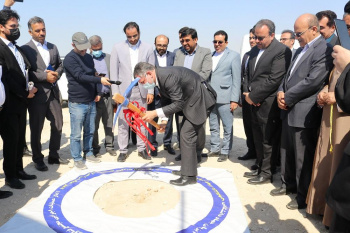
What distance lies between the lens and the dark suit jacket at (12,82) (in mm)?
3503

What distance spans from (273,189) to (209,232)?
1.40 metres

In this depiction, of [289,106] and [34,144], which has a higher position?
[289,106]

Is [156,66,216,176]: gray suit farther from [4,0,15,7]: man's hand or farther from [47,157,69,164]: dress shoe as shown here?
[4,0,15,7]: man's hand

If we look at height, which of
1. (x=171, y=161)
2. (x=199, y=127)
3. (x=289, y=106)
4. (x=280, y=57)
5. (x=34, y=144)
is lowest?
(x=171, y=161)

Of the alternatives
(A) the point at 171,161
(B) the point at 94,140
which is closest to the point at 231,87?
(A) the point at 171,161

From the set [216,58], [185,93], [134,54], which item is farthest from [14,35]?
[216,58]

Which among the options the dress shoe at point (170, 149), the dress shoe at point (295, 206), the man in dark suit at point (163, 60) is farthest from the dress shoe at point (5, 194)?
the dress shoe at point (295, 206)

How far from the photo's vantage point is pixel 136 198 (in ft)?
10.9

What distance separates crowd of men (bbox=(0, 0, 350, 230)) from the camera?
314 centimetres

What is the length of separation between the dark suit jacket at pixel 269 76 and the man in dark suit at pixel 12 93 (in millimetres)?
2963

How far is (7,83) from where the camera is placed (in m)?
3.54

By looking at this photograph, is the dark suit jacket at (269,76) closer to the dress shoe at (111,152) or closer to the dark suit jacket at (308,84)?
the dark suit jacket at (308,84)

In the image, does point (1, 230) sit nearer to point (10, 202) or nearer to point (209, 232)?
point (10, 202)

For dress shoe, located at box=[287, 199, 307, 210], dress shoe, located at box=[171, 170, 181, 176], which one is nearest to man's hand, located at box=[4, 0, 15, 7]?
dress shoe, located at box=[171, 170, 181, 176]
